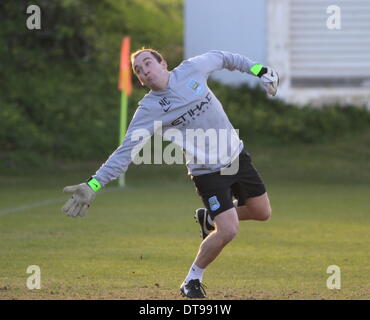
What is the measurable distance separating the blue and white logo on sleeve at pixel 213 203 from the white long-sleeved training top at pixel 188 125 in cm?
23

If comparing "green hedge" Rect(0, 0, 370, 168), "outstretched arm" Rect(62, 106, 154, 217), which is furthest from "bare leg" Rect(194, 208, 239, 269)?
"green hedge" Rect(0, 0, 370, 168)

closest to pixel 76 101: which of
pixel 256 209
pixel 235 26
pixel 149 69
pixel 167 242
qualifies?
pixel 235 26

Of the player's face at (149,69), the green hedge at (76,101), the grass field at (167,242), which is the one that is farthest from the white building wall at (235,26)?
the player's face at (149,69)

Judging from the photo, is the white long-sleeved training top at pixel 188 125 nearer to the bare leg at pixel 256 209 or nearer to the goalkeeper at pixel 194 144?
the goalkeeper at pixel 194 144

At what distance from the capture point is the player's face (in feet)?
27.1

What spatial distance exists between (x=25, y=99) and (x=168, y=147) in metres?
4.99

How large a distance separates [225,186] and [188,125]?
617 mm

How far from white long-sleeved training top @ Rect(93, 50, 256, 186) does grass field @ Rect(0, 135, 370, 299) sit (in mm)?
1198

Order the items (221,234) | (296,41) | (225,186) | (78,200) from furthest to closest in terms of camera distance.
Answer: (296,41) < (225,186) < (221,234) < (78,200)

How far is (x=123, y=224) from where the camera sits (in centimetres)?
1441

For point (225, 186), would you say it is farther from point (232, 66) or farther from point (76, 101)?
point (76, 101)

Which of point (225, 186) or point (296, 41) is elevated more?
point (296, 41)

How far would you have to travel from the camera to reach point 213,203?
8.39 metres
